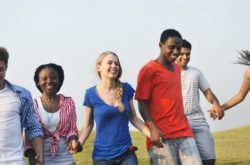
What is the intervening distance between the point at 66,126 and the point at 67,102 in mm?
299

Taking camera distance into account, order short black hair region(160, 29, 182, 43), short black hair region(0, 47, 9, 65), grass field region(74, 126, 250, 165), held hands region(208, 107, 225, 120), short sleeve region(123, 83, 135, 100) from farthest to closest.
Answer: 1. grass field region(74, 126, 250, 165)
2. held hands region(208, 107, 225, 120)
3. short black hair region(160, 29, 182, 43)
4. short sleeve region(123, 83, 135, 100)
5. short black hair region(0, 47, 9, 65)

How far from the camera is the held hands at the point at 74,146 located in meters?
6.41

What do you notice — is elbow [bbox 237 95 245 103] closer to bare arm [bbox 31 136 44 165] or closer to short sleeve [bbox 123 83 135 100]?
short sleeve [bbox 123 83 135 100]

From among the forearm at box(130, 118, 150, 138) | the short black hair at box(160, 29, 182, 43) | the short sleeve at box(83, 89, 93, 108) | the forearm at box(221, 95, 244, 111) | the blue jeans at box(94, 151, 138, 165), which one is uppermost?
the short black hair at box(160, 29, 182, 43)

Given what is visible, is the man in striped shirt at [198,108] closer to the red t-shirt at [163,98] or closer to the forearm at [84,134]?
the red t-shirt at [163,98]

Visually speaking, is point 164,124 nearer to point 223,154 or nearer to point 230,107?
point 230,107

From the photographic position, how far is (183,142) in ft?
22.9

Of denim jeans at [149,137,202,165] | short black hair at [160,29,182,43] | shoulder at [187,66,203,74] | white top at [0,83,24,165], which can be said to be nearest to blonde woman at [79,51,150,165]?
denim jeans at [149,137,202,165]

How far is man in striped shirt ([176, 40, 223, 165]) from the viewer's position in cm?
874

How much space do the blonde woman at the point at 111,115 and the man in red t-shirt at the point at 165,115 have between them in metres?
0.16

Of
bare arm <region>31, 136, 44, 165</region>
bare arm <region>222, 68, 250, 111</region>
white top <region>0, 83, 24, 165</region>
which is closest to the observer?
white top <region>0, 83, 24, 165</region>

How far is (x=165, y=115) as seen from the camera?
6.93 meters

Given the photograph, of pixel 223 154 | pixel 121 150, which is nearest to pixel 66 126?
pixel 121 150

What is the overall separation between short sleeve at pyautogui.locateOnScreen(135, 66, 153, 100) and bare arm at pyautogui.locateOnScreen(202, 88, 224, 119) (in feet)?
6.16
